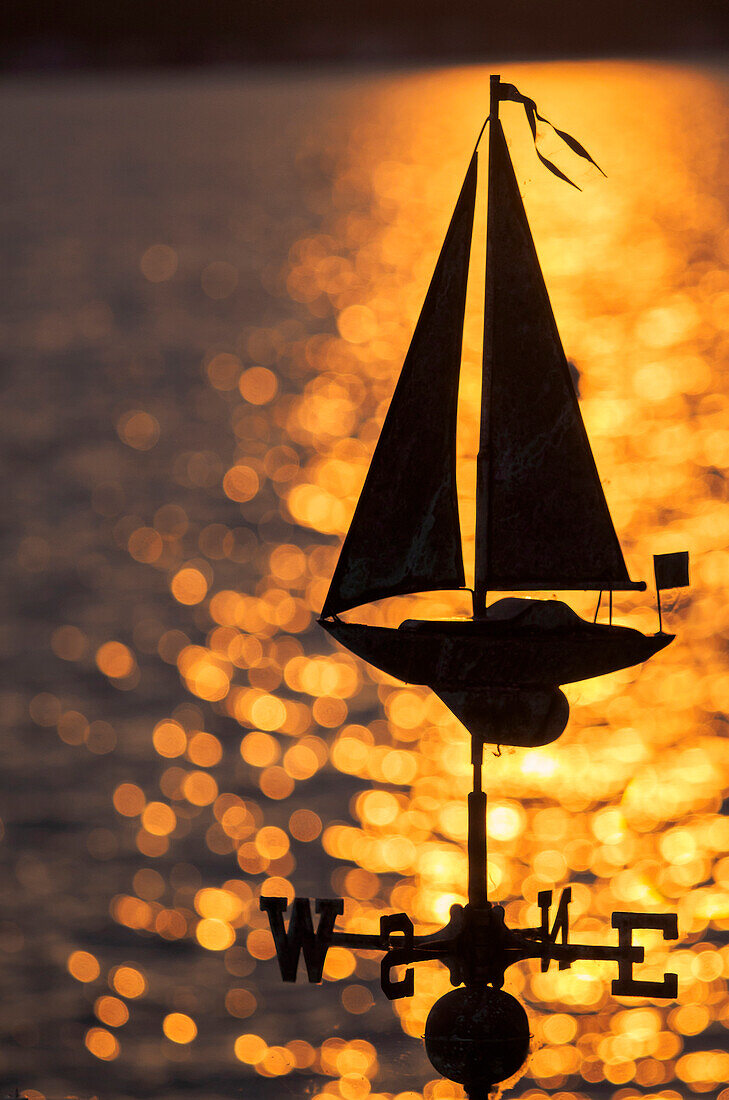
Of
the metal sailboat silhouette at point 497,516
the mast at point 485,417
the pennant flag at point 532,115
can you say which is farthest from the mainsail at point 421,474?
the pennant flag at point 532,115

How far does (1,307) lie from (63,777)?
5599 cm

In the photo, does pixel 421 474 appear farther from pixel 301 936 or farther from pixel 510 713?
pixel 301 936

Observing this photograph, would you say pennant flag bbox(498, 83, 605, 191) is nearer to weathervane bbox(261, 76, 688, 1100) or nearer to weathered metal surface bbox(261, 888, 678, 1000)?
weathervane bbox(261, 76, 688, 1100)

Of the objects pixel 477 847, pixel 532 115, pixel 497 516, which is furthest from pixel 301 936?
pixel 532 115

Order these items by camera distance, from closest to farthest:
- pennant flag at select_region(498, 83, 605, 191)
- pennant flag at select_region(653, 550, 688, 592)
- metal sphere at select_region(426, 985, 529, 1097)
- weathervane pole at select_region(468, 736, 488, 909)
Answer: metal sphere at select_region(426, 985, 529, 1097)
weathervane pole at select_region(468, 736, 488, 909)
pennant flag at select_region(498, 83, 605, 191)
pennant flag at select_region(653, 550, 688, 592)

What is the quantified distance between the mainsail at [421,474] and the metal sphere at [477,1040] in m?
1.81

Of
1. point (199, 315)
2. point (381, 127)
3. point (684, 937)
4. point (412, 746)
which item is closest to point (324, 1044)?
point (684, 937)

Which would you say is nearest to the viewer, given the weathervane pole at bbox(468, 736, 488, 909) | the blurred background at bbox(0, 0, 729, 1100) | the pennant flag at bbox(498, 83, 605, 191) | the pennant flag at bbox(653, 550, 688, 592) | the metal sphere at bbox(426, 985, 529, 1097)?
the metal sphere at bbox(426, 985, 529, 1097)

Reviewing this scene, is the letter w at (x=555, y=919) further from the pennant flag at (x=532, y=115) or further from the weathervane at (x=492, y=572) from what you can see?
the pennant flag at (x=532, y=115)

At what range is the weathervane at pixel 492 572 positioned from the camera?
646 centimetres

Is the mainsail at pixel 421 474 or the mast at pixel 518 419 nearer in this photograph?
the mast at pixel 518 419

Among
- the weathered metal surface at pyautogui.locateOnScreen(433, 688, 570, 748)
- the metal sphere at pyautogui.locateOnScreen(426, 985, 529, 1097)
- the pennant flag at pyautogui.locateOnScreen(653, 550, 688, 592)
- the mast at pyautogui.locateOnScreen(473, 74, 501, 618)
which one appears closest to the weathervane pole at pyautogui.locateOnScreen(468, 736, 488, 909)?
the weathered metal surface at pyautogui.locateOnScreen(433, 688, 570, 748)

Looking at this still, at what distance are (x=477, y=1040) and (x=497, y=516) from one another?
2.18m

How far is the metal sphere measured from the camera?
21.0 ft
